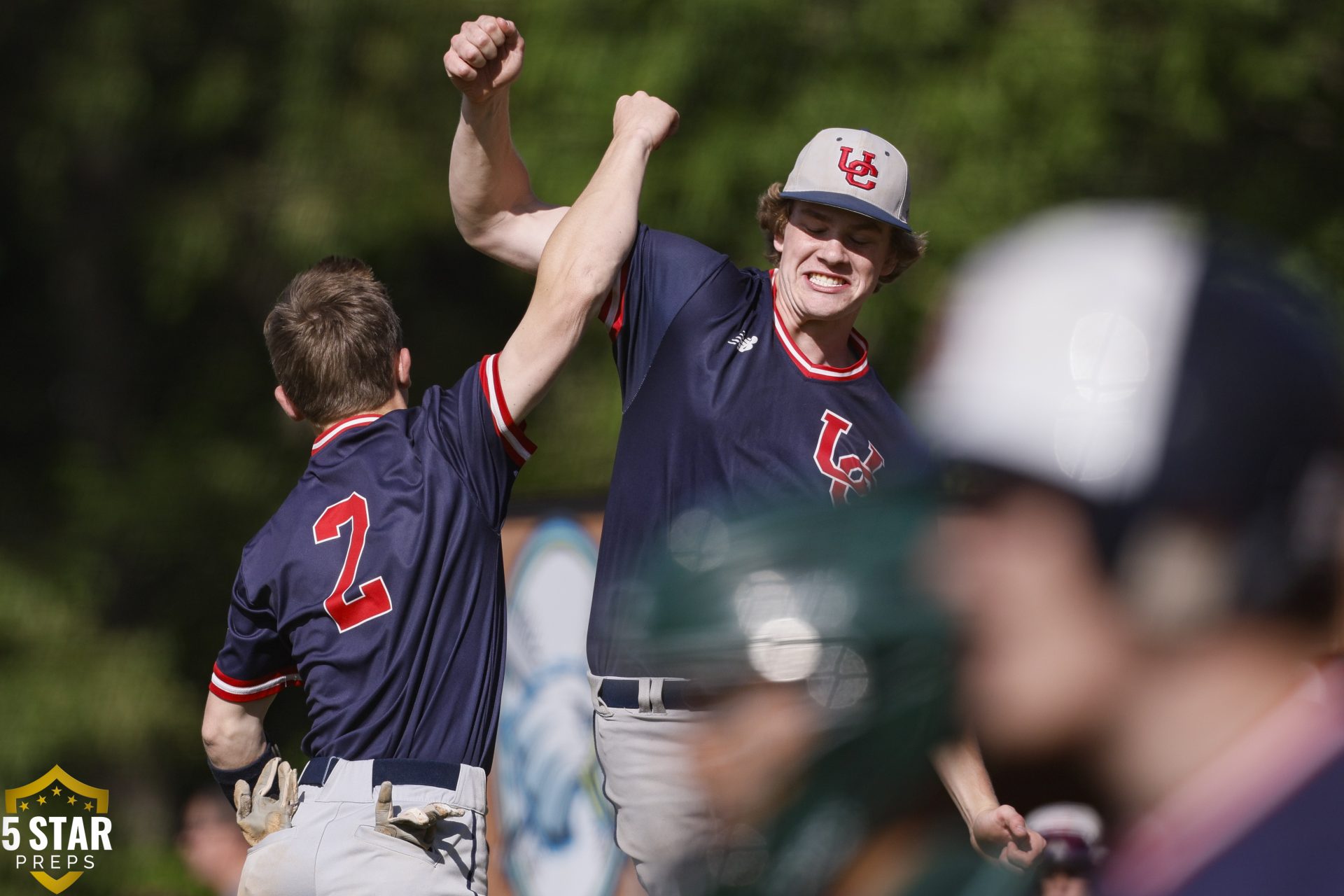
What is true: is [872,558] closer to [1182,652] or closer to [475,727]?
[1182,652]

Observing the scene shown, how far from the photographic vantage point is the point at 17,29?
846 cm

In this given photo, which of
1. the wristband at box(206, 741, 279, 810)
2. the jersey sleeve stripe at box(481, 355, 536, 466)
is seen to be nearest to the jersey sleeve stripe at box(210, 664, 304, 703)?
the wristband at box(206, 741, 279, 810)

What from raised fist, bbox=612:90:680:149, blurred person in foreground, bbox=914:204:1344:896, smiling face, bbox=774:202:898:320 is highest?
raised fist, bbox=612:90:680:149

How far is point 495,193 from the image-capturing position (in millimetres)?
2857

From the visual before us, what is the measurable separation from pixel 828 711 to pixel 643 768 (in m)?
1.85

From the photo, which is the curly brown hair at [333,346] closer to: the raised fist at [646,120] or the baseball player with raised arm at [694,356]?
the baseball player with raised arm at [694,356]

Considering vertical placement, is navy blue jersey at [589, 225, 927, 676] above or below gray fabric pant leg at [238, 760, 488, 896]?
above

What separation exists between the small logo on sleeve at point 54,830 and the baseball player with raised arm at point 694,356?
166 inches

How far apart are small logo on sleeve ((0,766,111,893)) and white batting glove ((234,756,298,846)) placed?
12.2 feet

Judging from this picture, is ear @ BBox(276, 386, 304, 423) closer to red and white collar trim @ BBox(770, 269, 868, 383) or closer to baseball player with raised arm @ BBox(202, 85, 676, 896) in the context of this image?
baseball player with raised arm @ BBox(202, 85, 676, 896)

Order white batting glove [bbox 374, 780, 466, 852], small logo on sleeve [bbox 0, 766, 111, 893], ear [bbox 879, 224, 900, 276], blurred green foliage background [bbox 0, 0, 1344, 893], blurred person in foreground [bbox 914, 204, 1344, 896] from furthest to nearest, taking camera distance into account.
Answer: small logo on sleeve [bbox 0, 766, 111, 893]
blurred green foliage background [bbox 0, 0, 1344, 893]
ear [bbox 879, 224, 900, 276]
white batting glove [bbox 374, 780, 466, 852]
blurred person in foreground [bbox 914, 204, 1344, 896]

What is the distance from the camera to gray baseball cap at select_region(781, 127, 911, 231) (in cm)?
282

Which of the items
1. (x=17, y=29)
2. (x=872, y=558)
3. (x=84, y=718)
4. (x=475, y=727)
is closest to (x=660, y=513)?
(x=475, y=727)

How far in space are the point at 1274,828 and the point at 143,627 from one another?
340 inches
